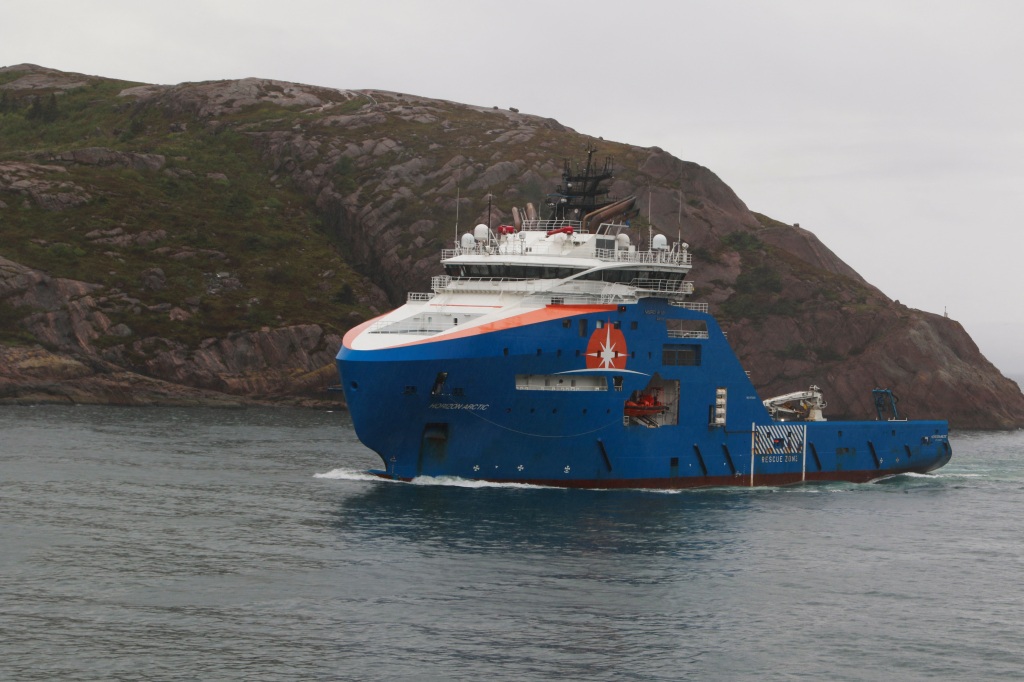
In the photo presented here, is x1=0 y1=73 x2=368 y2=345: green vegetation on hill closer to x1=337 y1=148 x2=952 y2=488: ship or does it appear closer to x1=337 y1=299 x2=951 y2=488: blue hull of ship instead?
x1=337 y1=148 x2=952 y2=488: ship

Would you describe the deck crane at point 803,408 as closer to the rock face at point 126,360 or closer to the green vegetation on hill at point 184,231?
the rock face at point 126,360

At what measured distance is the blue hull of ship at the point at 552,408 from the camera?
2088 inches

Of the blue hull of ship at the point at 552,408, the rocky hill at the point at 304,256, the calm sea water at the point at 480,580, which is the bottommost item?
the calm sea water at the point at 480,580

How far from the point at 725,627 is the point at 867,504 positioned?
1038 inches

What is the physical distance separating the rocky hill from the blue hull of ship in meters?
52.3

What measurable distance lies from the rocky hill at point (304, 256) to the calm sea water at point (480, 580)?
2056 inches

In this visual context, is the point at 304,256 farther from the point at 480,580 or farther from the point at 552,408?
the point at 480,580

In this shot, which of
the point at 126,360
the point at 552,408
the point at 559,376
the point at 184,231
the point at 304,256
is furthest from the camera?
the point at 304,256

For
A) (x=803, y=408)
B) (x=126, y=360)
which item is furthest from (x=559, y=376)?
(x=126, y=360)

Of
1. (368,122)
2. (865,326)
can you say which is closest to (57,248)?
(368,122)

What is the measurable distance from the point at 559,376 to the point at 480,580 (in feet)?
54.5

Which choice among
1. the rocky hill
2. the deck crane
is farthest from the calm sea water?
the rocky hill

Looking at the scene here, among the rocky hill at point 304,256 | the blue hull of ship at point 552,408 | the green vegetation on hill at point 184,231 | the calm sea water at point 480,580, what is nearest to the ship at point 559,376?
the blue hull of ship at point 552,408

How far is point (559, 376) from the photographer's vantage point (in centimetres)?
5488
